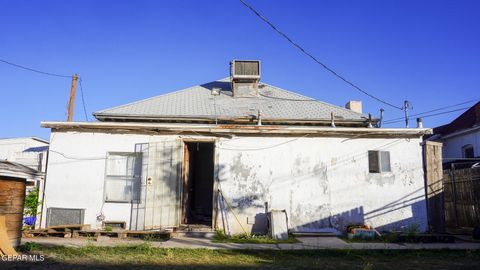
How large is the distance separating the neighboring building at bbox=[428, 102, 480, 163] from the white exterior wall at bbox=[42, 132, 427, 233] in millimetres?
9370

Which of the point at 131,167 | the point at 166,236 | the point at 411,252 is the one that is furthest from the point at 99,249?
the point at 411,252

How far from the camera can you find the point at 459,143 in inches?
824

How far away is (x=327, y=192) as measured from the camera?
11492 mm

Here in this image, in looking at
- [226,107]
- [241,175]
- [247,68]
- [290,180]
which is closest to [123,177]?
[241,175]

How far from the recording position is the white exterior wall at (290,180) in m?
11.2

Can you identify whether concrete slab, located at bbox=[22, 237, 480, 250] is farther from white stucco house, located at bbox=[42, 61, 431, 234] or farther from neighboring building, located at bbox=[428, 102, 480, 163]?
neighboring building, located at bbox=[428, 102, 480, 163]

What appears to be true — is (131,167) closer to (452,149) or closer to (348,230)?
(348,230)

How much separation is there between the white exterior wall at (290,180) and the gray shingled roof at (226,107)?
10.1 feet

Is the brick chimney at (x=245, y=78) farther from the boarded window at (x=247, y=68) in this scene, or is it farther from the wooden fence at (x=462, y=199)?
the wooden fence at (x=462, y=199)

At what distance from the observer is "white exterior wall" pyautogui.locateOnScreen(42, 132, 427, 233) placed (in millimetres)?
11211

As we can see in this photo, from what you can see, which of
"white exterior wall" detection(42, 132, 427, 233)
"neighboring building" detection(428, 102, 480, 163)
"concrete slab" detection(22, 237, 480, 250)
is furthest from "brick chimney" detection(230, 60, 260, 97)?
"neighboring building" detection(428, 102, 480, 163)

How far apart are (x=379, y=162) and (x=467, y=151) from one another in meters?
11.9

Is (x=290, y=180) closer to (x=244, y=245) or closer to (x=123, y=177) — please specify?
(x=244, y=245)

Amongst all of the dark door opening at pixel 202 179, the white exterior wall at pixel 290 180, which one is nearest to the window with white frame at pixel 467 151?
the white exterior wall at pixel 290 180
